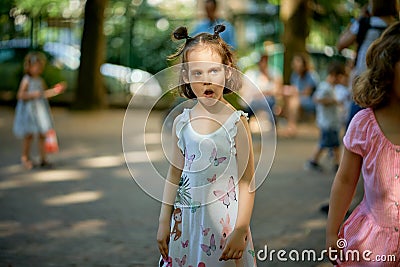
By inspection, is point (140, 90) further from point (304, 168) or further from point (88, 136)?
point (88, 136)

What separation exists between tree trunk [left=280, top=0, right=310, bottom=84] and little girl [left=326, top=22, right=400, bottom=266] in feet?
47.2

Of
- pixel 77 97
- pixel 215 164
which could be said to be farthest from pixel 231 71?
pixel 77 97

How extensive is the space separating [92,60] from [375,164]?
1658 centimetres

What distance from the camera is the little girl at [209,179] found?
3537mm

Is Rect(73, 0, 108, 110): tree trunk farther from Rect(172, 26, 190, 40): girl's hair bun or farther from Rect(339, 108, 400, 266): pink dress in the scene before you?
Rect(339, 108, 400, 266): pink dress

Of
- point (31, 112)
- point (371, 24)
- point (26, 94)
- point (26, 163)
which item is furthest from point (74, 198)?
point (371, 24)

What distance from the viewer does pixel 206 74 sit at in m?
3.56

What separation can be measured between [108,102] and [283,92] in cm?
579

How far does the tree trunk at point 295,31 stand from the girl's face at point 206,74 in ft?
46.8

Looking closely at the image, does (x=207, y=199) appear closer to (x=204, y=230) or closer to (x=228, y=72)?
(x=204, y=230)

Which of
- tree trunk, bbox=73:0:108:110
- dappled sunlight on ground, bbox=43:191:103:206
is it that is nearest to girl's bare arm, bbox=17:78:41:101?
dappled sunlight on ground, bbox=43:191:103:206

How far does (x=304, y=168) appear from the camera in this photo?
11008 millimetres

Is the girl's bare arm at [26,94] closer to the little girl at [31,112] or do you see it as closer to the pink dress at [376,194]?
the little girl at [31,112]

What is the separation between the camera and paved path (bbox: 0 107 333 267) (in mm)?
6164
